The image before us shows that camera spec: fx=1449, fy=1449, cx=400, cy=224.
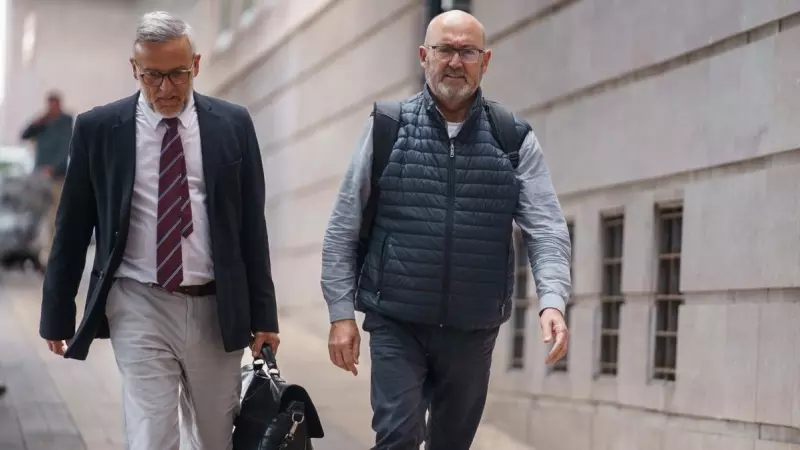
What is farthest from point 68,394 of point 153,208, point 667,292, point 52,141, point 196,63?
point 52,141

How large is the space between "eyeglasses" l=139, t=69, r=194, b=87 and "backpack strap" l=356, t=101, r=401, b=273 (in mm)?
613

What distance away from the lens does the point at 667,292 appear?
7.29 meters

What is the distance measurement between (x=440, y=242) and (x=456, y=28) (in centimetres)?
69

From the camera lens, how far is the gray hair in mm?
4547

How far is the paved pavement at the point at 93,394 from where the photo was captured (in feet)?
26.6

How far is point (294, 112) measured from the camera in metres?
16.3

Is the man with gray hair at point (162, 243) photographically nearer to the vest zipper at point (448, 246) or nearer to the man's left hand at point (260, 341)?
the man's left hand at point (260, 341)

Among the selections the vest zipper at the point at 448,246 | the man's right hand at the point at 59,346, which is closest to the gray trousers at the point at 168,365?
the man's right hand at the point at 59,346

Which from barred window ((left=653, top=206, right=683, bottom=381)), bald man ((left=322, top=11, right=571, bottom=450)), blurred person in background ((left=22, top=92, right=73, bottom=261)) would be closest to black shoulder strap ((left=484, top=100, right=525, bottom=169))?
bald man ((left=322, top=11, right=571, bottom=450))

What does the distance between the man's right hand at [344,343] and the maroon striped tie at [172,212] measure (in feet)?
1.74

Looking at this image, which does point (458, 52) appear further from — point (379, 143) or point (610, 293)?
point (610, 293)

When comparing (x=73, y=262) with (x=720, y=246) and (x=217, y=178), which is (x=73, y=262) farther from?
(x=720, y=246)

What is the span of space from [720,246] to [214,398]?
8.93ft

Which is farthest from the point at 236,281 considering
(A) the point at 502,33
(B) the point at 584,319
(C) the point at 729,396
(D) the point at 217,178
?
(A) the point at 502,33
